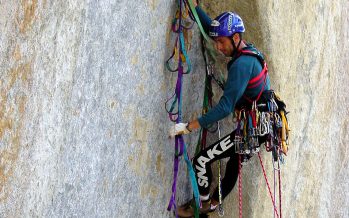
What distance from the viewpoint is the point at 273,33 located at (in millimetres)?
7637

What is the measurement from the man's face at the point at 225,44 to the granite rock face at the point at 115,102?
0.49 meters

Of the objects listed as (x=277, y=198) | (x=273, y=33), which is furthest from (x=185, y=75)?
(x=277, y=198)

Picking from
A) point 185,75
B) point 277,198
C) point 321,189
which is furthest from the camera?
point 321,189

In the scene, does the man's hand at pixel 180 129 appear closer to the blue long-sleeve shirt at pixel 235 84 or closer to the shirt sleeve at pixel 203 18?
the blue long-sleeve shirt at pixel 235 84

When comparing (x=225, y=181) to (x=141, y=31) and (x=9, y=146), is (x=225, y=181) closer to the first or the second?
(x=141, y=31)

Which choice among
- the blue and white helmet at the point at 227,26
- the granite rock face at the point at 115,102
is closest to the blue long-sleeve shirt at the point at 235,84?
the blue and white helmet at the point at 227,26

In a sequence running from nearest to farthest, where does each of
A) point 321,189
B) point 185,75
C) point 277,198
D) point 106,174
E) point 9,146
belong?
point 9,146
point 106,174
point 185,75
point 277,198
point 321,189

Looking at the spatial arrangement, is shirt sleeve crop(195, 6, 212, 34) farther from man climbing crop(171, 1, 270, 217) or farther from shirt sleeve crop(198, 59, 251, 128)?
shirt sleeve crop(198, 59, 251, 128)

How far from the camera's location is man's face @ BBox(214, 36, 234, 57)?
250 inches

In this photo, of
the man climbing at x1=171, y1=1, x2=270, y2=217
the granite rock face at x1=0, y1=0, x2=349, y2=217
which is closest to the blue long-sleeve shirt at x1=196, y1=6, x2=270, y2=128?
the man climbing at x1=171, y1=1, x2=270, y2=217

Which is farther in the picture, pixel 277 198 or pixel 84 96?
pixel 277 198

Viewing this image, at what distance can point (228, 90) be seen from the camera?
6102 mm

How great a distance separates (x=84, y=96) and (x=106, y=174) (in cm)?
75

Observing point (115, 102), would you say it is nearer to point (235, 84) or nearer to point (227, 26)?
point (235, 84)
